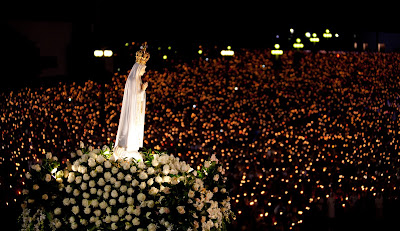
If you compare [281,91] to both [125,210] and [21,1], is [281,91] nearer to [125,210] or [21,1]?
[21,1]

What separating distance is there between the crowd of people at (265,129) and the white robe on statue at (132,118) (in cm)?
275

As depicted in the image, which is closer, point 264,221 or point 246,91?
point 264,221

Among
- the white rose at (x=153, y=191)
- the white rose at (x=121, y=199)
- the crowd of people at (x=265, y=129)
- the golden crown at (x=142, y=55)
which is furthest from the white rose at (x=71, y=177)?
the crowd of people at (x=265, y=129)

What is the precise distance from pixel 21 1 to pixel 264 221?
12.9m

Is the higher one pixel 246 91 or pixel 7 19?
pixel 7 19

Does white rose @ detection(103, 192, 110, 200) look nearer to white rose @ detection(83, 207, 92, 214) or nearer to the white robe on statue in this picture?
white rose @ detection(83, 207, 92, 214)

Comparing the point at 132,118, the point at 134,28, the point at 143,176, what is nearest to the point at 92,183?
A: the point at 143,176

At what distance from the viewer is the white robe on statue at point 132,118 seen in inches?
252

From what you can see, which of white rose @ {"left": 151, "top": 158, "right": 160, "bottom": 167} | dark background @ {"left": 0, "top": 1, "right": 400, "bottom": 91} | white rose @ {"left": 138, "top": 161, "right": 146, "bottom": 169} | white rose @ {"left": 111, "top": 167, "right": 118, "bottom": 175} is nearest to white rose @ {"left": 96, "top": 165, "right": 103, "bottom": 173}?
white rose @ {"left": 111, "top": 167, "right": 118, "bottom": 175}

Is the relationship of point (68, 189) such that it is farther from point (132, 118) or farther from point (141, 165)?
point (132, 118)

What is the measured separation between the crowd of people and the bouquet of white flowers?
3.29m

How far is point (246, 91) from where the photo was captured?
73.3 ft

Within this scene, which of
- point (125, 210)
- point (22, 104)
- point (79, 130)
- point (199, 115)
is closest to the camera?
point (125, 210)

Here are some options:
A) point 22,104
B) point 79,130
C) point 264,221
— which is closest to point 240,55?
point 22,104
